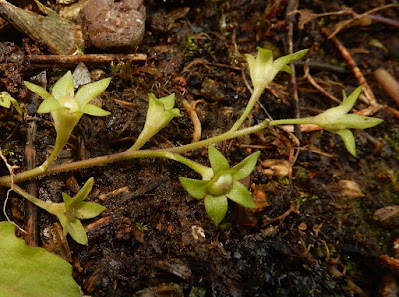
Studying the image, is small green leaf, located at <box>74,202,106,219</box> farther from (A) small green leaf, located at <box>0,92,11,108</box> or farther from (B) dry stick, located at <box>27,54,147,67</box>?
(B) dry stick, located at <box>27,54,147,67</box>

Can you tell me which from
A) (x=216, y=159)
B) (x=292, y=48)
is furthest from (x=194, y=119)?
(x=292, y=48)

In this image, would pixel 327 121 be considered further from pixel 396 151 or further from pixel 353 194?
pixel 396 151

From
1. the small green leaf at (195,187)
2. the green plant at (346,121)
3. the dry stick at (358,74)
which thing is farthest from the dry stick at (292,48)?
the small green leaf at (195,187)

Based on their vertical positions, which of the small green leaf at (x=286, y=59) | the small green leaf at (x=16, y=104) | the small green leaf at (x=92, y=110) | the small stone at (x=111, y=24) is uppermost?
the small stone at (x=111, y=24)

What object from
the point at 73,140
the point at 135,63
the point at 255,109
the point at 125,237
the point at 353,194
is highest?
the point at 135,63

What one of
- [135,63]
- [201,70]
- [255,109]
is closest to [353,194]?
[255,109]

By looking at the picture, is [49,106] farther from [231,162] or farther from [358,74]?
[358,74]

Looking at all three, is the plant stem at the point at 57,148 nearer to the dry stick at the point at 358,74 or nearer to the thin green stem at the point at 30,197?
the thin green stem at the point at 30,197
